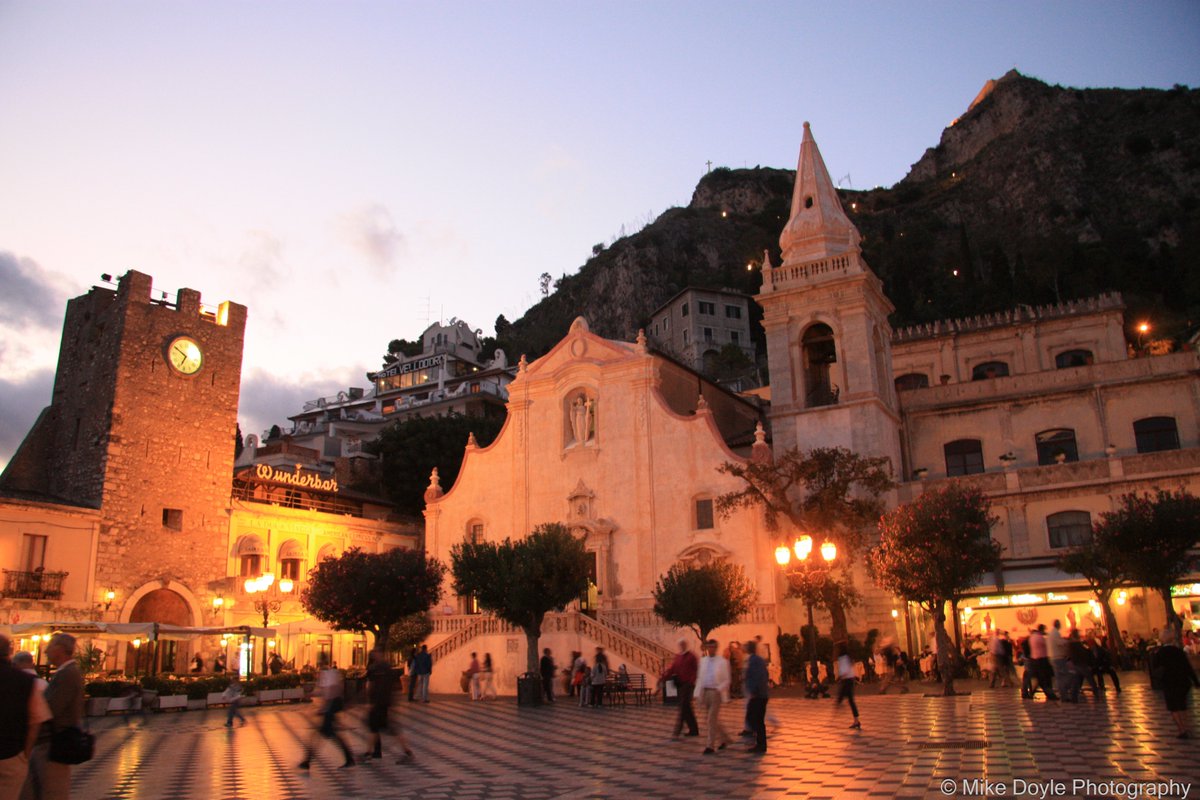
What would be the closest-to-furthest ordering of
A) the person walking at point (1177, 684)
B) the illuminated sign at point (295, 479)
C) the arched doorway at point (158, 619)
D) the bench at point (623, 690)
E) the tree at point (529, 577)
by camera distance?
1. the person walking at point (1177, 684)
2. the bench at point (623, 690)
3. the tree at point (529, 577)
4. the arched doorway at point (158, 619)
5. the illuminated sign at point (295, 479)

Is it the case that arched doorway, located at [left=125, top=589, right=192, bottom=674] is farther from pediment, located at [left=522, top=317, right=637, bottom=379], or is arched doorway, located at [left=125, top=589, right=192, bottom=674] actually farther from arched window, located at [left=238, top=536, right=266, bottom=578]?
pediment, located at [left=522, top=317, right=637, bottom=379]

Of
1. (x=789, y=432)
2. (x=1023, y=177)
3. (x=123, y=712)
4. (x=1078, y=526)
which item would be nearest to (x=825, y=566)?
(x=789, y=432)

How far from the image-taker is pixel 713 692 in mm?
14039

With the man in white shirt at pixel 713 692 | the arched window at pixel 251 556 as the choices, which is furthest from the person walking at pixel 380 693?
the arched window at pixel 251 556

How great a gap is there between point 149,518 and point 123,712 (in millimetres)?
12587

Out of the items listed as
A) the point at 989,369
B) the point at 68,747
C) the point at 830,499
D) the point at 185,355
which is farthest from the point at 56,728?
the point at 989,369

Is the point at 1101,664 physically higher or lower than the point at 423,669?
lower

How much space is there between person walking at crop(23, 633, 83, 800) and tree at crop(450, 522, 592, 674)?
64.5 feet

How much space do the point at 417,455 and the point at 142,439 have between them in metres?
19.0

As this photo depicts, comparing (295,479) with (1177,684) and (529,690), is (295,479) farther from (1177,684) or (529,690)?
(1177,684)

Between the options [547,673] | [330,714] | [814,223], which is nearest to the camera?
[330,714]

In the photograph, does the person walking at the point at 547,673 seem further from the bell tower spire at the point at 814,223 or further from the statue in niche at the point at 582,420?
the bell tower spire at the point at 814,223

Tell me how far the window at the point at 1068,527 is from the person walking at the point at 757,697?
2406 centimetres

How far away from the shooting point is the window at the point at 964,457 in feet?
126
